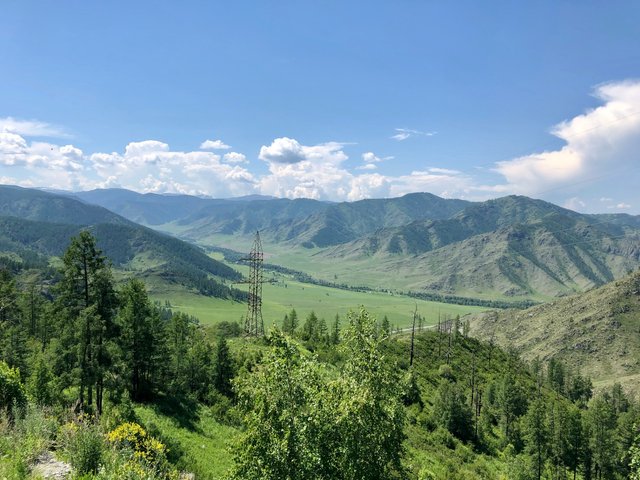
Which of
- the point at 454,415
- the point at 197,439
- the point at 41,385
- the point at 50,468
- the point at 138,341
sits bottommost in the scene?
the point at 454,415

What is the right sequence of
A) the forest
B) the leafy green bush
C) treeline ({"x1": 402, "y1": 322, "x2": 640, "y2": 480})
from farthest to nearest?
1. treeline ({"x1": 402, "y1": 322, "x2": 640, "y2": 480})
2. the forest
3. the leafy green bush

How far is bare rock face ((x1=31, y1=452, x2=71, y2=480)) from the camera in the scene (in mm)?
14594

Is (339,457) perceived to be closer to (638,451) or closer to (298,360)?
(298,360)

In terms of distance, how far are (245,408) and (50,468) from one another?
7765 mm

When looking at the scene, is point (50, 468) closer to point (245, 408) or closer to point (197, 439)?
point (245, 408)

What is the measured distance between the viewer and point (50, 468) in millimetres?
15664

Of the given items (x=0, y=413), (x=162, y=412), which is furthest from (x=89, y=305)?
(x=0, y=413)

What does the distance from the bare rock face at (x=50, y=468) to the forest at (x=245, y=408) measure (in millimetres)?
279

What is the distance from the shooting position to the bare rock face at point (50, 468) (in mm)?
14594

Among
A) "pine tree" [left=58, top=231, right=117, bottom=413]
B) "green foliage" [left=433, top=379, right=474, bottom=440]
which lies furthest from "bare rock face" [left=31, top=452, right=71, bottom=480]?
"green foliage" [left=433, top=379, right=474, bottom=440]

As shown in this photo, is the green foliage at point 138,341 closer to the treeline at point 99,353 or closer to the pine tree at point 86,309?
the treeline at point 99,353

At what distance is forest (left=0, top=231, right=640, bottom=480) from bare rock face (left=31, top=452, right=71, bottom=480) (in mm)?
279

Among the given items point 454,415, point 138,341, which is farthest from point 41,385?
point 454,415

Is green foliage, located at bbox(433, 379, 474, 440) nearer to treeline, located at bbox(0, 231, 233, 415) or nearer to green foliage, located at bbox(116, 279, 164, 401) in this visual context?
treeline, located at bbox(0, 231, 233, 415)
